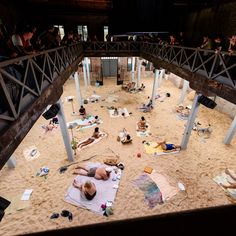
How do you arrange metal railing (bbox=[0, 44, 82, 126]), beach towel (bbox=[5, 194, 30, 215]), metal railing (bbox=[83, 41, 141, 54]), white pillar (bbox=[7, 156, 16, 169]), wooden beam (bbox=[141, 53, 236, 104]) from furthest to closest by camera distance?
1. metal railing (bbox=[83, 41, 141, 54])
2. white pillar (bbox=[7, 156, 16, 169])
3. beach towel (bbox=[5, 194, 30, 215])
4. wooden beam (bbox=[141, 53, 236, 104])
5. metal railing (bbox=[0, 44, 82, 126])

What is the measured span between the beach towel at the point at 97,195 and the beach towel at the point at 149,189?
0.94 m

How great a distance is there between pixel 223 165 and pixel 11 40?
30.9 ft

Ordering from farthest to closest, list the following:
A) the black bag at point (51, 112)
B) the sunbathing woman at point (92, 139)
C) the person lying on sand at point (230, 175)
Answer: the sunbathing woman at point (92, 139) < the person lying on sand at point (230, 175) < the black bag at point (51, 112)

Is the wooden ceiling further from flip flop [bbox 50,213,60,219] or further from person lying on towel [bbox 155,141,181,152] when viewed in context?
flip flop [bbox 50,213,60,219]

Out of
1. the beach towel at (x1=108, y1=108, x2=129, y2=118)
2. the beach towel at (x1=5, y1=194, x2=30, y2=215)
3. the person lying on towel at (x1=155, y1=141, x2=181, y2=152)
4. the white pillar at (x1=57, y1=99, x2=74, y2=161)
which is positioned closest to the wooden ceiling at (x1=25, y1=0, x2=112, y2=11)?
the beach towel at (x1=108, y1=108, x2=129, y2=118)

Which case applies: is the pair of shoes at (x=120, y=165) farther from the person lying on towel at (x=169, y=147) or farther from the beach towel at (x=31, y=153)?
the beach towel at (x=31, y=153)

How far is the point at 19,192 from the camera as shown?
20.6ft

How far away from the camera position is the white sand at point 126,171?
18.4 feet

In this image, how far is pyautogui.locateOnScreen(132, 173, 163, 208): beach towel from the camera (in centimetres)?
605

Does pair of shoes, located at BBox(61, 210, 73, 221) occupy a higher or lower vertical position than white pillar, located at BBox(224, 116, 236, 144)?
lower

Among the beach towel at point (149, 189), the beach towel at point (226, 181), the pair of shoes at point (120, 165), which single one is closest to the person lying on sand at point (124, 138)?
the pair of shoes at point (120, 165)

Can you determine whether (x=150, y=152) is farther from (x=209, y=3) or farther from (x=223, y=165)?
(x=209, y=3)

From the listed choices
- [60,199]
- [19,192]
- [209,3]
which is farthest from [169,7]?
[19,192]

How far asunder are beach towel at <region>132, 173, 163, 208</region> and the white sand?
0.18 meters
